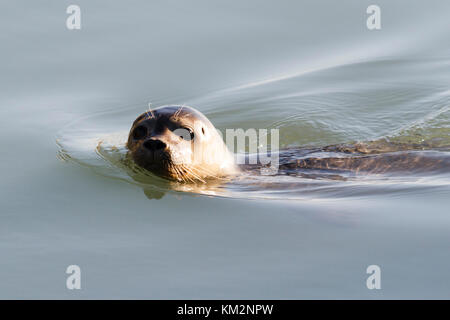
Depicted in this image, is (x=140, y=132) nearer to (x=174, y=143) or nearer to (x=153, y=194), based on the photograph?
(x=174, y=143)

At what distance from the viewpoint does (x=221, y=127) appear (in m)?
8.90

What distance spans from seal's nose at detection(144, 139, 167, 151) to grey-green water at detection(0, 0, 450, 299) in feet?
1.37

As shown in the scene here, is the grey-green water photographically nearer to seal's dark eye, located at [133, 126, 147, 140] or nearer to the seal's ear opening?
the seal's ear opening

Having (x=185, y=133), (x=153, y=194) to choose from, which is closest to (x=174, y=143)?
(x=185, y=133)

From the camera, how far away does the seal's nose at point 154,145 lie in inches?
240

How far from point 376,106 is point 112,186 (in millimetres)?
4152

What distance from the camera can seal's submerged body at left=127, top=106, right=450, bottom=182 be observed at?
6.25 m

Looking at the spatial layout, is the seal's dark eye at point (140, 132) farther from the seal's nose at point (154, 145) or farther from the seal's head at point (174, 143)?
the seal's nose at point (154, 145)

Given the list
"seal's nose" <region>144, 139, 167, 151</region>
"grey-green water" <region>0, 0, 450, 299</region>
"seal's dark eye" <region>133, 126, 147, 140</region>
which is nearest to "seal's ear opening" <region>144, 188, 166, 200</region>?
"grey-green water" <region>0, 0, 450, 299</region>

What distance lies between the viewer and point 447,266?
4.59m

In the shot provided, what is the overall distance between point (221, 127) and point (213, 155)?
6.99 feet

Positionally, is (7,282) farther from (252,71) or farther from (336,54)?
(336,54)

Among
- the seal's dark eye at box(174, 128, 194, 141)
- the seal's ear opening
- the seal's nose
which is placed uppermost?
the seal's dark eye at box(174, 128, 194, 141)

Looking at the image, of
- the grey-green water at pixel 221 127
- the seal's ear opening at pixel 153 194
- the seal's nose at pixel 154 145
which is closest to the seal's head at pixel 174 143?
the seal's nose at pixel 154 145
